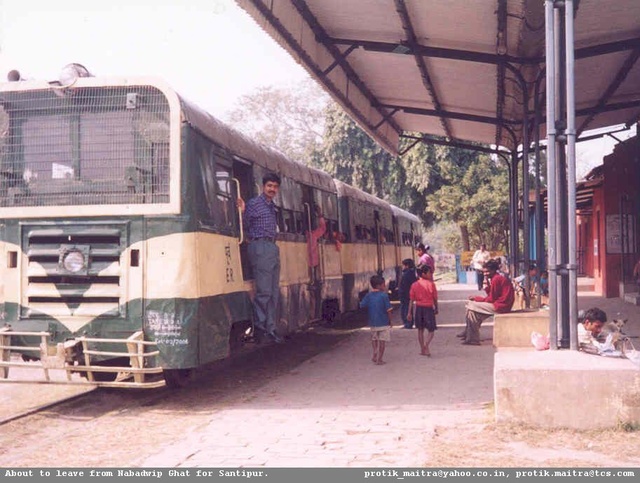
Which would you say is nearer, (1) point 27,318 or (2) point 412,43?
(1) point 27,318

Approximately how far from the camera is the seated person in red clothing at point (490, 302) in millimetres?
12555

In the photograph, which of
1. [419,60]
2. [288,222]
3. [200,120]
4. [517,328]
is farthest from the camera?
[419,60]

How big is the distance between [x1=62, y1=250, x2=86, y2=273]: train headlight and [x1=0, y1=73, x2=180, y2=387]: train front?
0.01m

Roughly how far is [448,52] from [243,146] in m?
3.90

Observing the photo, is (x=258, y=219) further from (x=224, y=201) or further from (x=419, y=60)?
(x=419, y=60)

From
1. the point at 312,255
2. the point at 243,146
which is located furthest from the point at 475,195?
the point at 243,146

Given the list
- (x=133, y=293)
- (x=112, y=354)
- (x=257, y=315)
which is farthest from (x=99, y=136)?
(x=257, y=315)

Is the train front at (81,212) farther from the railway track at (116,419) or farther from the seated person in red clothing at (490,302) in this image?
the seated person in red clothing at (490,302)

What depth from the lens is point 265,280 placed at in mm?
9547

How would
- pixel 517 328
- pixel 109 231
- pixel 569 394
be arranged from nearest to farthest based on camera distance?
pixel 569 394
pixel 109 231
pixel 517 328

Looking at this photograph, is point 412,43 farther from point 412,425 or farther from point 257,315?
point 412,425

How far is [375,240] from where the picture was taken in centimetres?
2077

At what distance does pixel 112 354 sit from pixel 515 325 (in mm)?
5538

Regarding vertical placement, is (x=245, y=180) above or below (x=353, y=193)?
below
